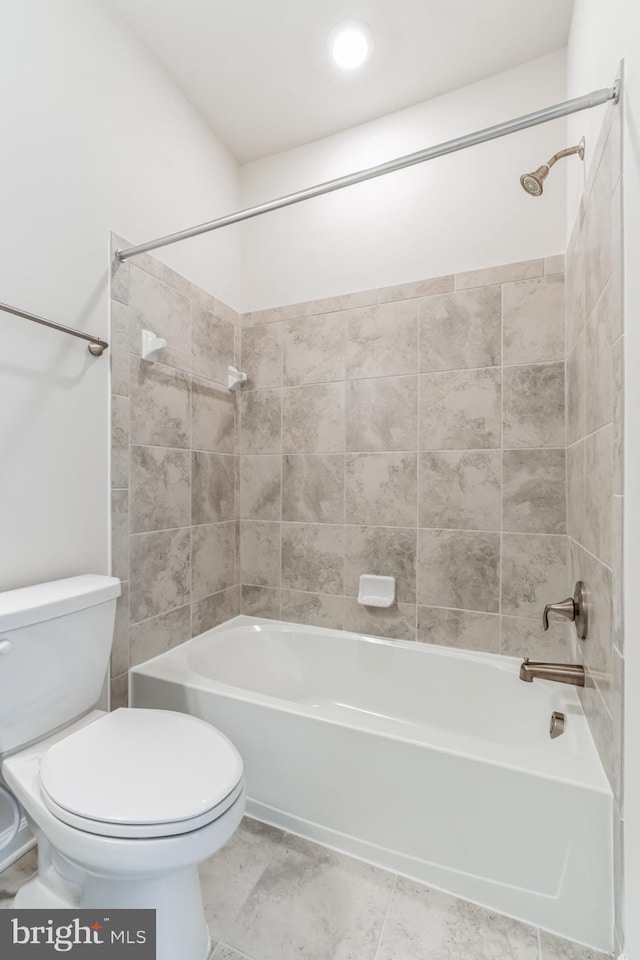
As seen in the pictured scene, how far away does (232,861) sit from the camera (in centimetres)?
126

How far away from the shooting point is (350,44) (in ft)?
5.25

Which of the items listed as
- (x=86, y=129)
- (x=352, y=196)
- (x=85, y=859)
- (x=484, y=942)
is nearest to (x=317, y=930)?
(x=484, y=942)

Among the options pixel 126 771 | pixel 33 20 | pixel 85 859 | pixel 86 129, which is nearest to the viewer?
pixel 85 859

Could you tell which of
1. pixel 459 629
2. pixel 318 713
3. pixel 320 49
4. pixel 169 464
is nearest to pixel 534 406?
pixel 459 629

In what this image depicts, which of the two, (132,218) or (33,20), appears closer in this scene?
(33,20)

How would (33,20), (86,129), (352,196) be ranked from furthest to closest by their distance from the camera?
1. (352,196)
2. (86,129)
3. (33,20)

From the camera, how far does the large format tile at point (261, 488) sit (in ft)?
6.89

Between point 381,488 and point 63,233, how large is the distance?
4.67ft

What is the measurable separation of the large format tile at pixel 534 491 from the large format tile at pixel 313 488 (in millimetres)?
685

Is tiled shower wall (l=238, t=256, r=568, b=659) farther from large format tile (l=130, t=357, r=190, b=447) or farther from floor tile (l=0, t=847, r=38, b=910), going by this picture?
floor tile (l=0, t=847, r=38, b=910)

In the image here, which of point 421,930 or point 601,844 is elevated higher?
point 601,844

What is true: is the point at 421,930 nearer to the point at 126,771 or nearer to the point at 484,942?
the point at 484,942

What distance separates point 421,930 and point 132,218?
2.31 meters

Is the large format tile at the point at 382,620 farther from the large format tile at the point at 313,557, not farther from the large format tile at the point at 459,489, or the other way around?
the large format tile at the point at 459,489
